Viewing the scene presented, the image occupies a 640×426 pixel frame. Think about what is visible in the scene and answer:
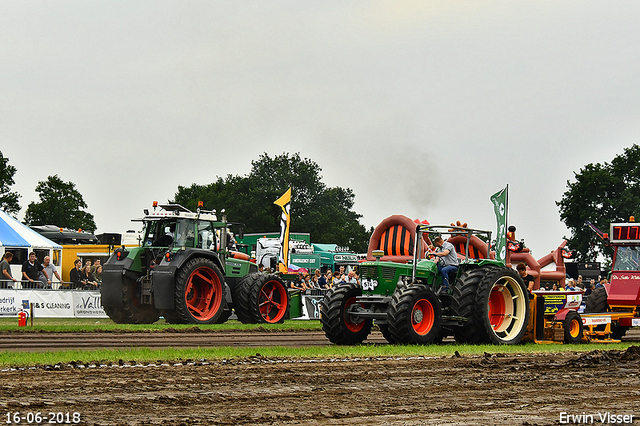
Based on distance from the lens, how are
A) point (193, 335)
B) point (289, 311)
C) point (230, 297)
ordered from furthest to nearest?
point (289, 311) < point (230, 297) < point (193, 335)

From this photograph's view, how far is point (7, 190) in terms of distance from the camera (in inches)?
2815

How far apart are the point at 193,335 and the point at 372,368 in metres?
6.75

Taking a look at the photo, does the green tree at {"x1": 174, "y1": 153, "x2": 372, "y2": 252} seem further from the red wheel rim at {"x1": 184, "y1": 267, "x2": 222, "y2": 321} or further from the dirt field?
the dirt field

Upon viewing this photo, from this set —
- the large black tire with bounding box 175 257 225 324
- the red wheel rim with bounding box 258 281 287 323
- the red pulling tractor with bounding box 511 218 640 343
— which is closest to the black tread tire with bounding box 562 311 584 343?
the red pulling tractor with bounding box 511 218 640 343

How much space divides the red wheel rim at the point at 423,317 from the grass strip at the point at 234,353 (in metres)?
0.48

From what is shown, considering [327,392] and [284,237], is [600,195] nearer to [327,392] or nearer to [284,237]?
[284,237]

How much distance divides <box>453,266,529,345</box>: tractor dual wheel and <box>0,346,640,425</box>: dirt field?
10.3 ft

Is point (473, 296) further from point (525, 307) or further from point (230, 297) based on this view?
point (230, 297)

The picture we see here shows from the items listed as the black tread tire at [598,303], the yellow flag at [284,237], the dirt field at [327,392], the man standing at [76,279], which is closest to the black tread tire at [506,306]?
the dirt field at [327,392]

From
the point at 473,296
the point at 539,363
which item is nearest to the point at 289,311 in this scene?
the point at 473,296

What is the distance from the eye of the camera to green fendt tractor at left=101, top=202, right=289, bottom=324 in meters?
18.3

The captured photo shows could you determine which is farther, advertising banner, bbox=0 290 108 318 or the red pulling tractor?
advertising banner, bbox=0 290 108 318

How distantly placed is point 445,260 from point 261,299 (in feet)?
24.3

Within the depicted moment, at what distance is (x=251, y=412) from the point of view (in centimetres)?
657
